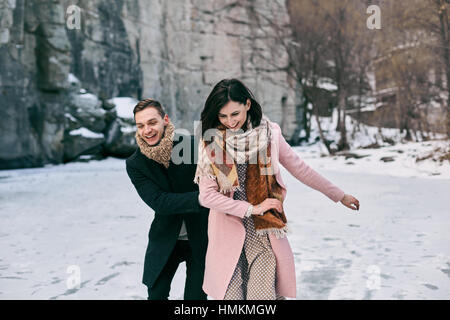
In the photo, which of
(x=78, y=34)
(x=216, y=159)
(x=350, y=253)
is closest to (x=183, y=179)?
(x=216, y=159)

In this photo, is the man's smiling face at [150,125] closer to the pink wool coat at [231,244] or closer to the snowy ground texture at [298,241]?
the pink wool coat at [231,244]

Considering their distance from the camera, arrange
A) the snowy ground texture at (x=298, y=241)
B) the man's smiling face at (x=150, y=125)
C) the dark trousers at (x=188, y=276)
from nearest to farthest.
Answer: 1. the man's smiling face at (x=150, y=125)
2. the dark trousers at (x=188, y=276)
3. the snowy ground texture at (x=298, y=241)

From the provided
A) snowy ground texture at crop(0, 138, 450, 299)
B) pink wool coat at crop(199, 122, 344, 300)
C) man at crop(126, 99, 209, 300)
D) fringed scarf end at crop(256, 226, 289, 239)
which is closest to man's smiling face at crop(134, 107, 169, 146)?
man at crop(126, 99, 209, 300)

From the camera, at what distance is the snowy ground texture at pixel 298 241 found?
11.3 feet

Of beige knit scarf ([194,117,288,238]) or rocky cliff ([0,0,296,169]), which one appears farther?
rocky cliff ([0,0,296,169])

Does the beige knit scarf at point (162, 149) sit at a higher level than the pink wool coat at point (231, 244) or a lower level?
higher

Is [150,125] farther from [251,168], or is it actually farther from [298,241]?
[298,241]

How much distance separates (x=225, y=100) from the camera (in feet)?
6.12

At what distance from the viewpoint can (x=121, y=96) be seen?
17781 millimetres

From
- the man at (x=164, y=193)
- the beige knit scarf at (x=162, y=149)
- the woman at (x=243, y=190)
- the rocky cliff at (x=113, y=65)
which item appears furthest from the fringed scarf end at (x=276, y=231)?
the rocky cliff at (x=113, y=65)

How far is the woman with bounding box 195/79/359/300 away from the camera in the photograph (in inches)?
72.7

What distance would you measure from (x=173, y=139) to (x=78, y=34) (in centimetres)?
1529

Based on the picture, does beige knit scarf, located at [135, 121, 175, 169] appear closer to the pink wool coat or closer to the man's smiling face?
the man's smiling face

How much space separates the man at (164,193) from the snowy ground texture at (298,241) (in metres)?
0.46
